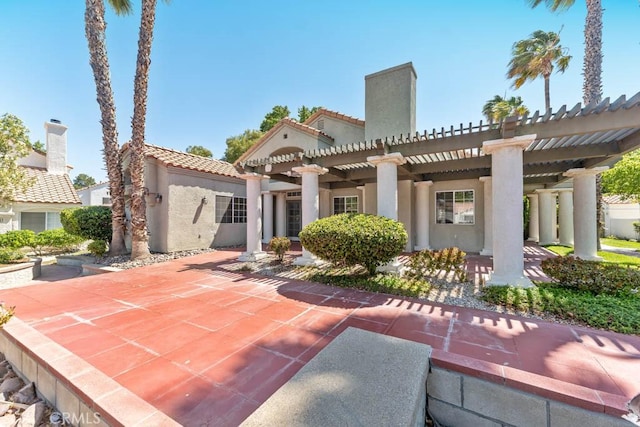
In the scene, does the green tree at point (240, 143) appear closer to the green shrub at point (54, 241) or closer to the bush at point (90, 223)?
the green shrub at point (54, 241)

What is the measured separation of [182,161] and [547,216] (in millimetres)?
20593

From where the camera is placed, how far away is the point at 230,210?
1499 centimetres

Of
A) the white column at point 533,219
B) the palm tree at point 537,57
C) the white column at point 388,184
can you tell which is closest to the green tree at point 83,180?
the white column at point 388,184

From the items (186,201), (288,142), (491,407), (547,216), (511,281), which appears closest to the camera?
(491,407)

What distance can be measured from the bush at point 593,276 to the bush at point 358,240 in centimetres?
352

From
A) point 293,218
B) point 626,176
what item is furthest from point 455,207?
point 293,218

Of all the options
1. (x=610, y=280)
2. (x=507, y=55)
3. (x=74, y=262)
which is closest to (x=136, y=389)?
(x=610, y=280)

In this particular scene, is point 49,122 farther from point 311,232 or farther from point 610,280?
point 610,280

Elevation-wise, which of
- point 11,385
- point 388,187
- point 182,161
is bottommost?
point 11,385

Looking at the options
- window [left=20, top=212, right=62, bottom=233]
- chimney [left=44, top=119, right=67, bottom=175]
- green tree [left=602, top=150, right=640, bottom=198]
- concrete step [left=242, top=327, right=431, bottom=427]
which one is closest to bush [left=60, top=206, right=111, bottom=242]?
window [left=20, top=212, right=62, bottom=233]

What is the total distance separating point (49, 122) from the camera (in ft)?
53.7

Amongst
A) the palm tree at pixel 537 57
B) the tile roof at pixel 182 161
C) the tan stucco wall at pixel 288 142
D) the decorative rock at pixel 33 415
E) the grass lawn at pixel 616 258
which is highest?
the palm tree at pixel 537 57

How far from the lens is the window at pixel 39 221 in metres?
13.8

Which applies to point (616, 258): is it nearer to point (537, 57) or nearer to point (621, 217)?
point (537, 57)
